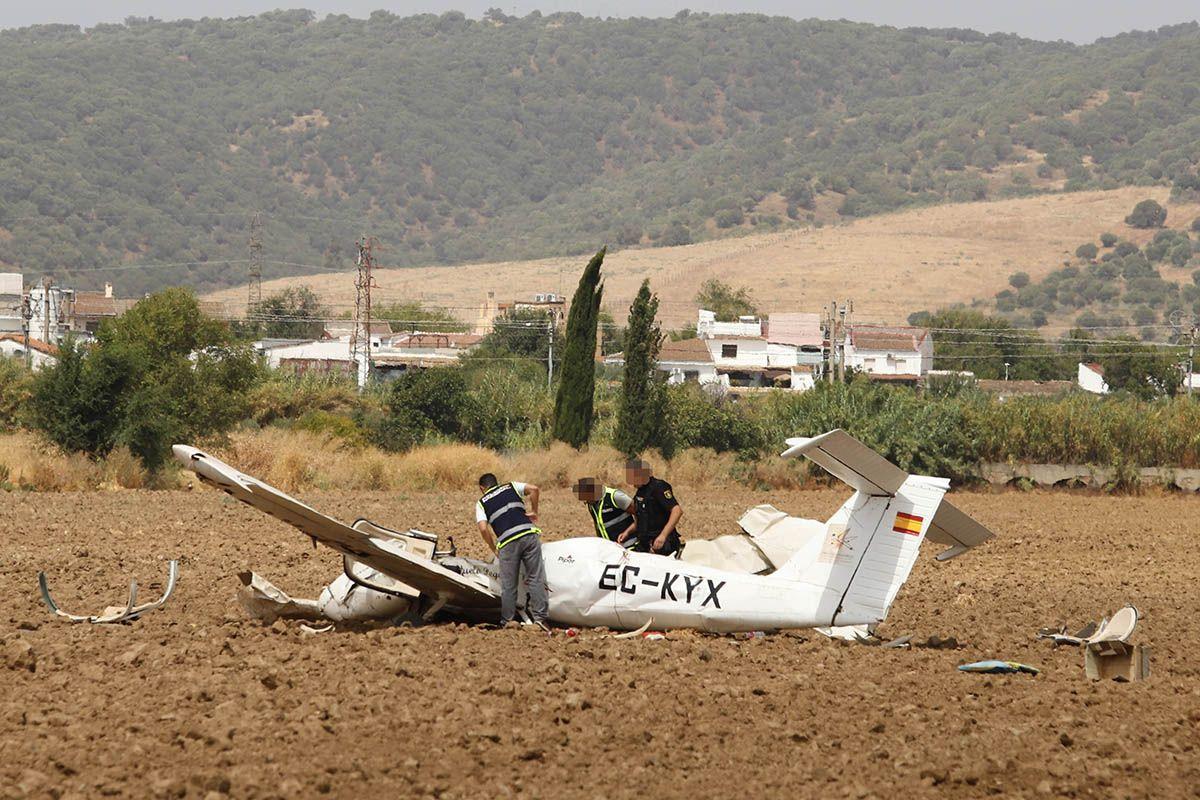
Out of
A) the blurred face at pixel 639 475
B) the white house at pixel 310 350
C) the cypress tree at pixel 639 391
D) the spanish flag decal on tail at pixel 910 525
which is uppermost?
the blurred face at pixel 639 475

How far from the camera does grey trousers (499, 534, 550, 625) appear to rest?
12.4m

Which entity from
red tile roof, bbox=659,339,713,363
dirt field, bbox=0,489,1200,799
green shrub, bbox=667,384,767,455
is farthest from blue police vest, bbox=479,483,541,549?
red tile roof, bbox=659,339,713,363

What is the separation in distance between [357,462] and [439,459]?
196 cm

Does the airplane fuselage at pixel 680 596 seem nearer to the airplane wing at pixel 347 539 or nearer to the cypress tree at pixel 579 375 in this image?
the airplane wing at pixel 347 539

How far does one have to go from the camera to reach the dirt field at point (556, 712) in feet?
25.9

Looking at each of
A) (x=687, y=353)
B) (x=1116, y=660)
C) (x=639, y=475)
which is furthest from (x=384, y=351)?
(x=1116, y=660)

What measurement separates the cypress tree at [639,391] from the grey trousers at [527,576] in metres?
28.7

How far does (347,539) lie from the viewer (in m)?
11.8

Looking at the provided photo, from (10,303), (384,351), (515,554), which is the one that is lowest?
(384,351)

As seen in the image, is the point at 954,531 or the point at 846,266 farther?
the point at 846,266

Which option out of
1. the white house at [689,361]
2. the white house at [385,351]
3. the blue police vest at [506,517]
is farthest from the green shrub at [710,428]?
the white house at [689,361]

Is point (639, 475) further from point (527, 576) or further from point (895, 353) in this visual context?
point (895, 353)

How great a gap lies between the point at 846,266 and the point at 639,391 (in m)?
124

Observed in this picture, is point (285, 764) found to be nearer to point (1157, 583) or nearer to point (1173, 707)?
point (1173, 707)
